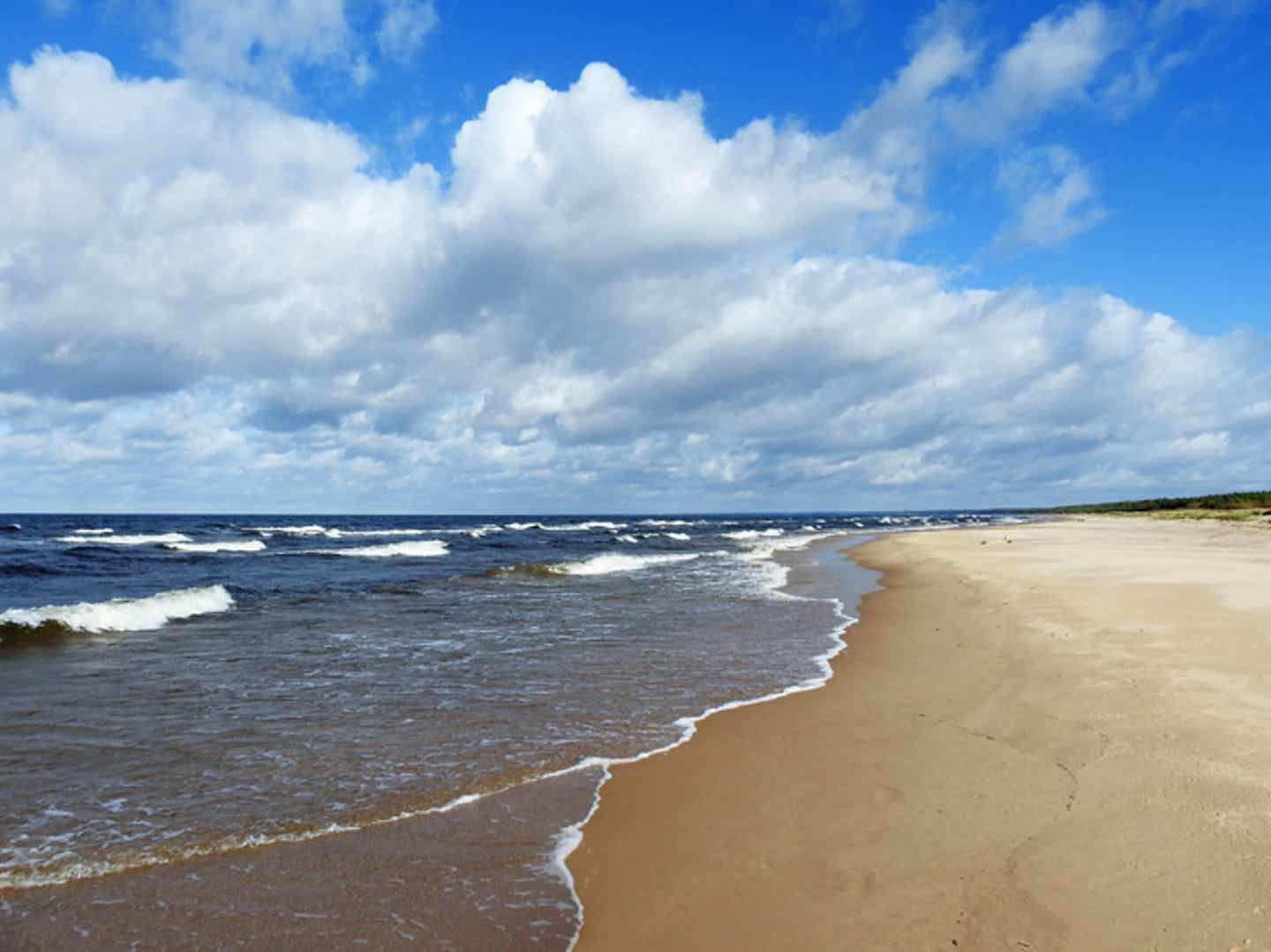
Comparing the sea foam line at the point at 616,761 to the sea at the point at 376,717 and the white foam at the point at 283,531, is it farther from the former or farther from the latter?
the white foam at the point at 283,531

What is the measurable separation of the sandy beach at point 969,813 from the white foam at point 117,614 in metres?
14.2

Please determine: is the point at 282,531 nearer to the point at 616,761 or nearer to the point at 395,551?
the point at 395,551

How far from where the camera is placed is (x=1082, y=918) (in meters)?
4.08

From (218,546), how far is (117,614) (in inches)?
1307

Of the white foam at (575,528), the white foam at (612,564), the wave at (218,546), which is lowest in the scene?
the white foam at (612,564)

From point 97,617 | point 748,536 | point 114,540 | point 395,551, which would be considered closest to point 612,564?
point 395,551

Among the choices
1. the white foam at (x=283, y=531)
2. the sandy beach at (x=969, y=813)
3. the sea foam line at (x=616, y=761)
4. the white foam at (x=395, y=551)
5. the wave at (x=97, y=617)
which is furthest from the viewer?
the white foam at (x=283, y=531)

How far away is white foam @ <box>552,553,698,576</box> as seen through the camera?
99.9 feet

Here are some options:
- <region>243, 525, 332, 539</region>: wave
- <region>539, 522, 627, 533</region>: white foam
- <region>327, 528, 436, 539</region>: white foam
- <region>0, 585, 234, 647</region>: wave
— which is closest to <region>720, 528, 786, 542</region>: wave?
<region>539, 522, 627, 533</region>: white foam

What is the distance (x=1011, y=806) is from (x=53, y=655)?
14.8 metres

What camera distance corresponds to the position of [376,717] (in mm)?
8750

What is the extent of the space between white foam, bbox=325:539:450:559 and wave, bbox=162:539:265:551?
435cm

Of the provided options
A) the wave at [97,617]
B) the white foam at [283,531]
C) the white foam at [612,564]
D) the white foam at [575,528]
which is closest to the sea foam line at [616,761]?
the wave at [97,617]

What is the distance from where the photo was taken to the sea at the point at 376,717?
5262mm
